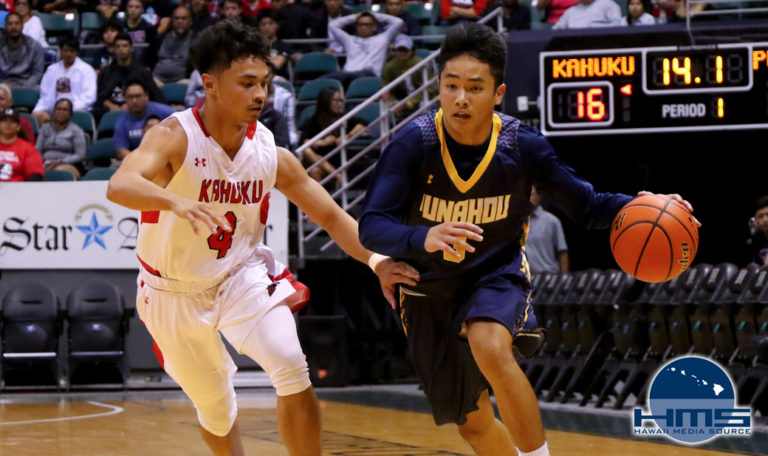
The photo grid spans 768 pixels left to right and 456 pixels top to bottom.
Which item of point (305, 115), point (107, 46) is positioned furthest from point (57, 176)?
point (107, 46)

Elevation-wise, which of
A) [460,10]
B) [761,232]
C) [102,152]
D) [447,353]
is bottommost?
[102,152]

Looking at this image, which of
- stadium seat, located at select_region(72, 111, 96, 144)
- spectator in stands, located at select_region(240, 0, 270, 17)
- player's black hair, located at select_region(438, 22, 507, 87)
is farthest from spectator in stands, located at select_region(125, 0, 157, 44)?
player's black hair, located at select_region(438, 22, 507, 87)

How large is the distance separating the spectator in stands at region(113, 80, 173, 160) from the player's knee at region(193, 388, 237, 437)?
829 cm

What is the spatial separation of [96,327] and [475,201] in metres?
8.15

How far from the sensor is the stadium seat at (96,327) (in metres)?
12.2

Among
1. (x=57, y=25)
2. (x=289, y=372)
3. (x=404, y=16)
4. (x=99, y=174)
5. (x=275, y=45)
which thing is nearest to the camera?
(x=289, y=372)

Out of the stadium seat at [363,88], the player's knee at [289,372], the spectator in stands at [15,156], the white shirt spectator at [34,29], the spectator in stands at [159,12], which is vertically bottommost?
the spectator in stands at [15,156]

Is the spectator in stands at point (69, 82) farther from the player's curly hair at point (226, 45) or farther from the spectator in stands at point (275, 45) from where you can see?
the player's curly hair at point (226, 45)

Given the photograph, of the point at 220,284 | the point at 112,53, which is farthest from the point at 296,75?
the point at 220,284

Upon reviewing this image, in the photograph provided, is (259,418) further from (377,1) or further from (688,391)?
(377,1)

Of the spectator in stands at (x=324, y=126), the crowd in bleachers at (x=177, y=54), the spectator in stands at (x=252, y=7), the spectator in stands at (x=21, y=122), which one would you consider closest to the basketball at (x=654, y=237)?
the crowd in bleachers at (x=177, y=54)

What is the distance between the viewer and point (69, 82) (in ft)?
50.0

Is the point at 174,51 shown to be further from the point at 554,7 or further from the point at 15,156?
the point at 554,7

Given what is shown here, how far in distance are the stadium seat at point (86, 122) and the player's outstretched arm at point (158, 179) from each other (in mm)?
9971
